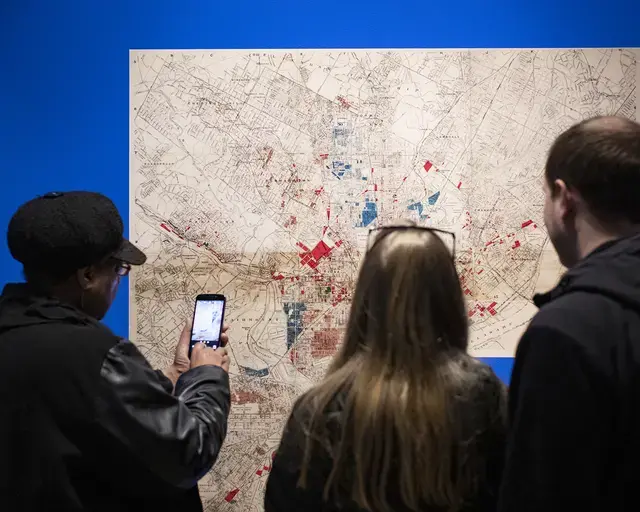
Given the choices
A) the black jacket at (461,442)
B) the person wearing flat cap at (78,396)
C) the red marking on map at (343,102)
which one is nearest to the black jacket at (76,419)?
the person wearing flat cap at (78,396)

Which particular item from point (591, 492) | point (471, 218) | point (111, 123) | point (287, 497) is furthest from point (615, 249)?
point (111, 123)

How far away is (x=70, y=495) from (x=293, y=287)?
126 centimetres

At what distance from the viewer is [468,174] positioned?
7.90 ft

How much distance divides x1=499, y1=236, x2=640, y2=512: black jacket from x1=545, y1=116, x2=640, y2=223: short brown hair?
0.55 ft

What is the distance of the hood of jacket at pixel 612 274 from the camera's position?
3.32 feet

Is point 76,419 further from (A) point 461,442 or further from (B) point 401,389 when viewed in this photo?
(A) point 461,442

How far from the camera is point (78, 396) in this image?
123 cm

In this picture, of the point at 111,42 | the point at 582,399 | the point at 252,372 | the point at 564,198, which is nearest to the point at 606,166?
→ the point at 564,198

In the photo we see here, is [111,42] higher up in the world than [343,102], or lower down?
higher up

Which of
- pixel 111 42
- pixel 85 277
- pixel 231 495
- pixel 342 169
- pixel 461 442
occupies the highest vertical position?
pixel 111 42

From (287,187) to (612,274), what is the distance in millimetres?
1498

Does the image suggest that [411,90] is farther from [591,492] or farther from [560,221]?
[591,492]

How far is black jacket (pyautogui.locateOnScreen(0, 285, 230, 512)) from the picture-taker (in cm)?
123

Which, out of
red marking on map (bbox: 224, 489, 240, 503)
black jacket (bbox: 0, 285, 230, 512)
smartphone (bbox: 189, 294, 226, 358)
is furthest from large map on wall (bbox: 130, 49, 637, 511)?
black jacket (bbox: 0, 285, 230, 512)
